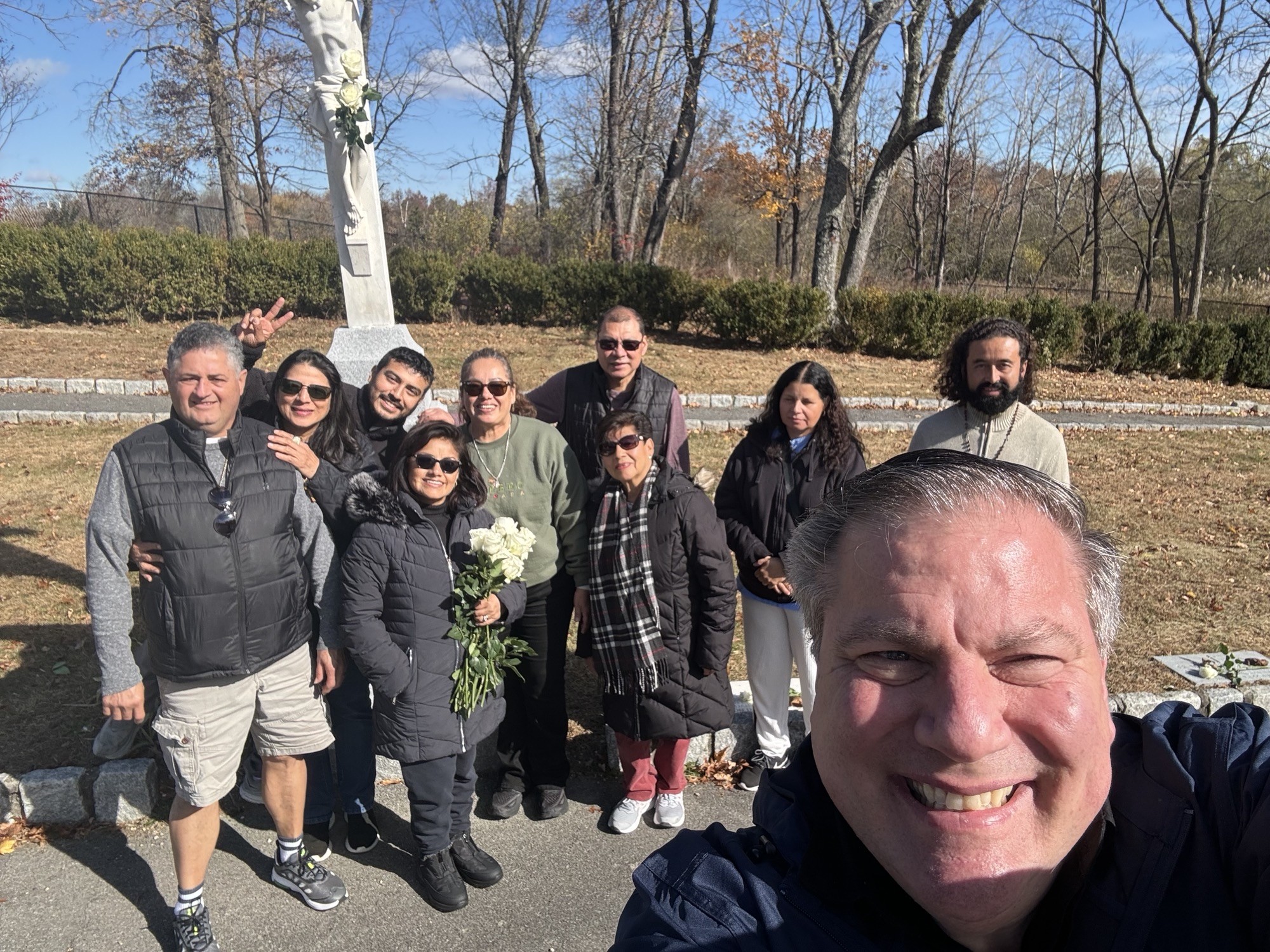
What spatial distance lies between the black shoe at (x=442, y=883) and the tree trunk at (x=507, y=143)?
2494 cm

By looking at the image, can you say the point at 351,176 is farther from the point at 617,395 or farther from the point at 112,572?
the point at 112,572

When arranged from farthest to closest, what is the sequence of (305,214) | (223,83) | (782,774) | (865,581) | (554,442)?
1. (305,214)
2. (223,83)
3. (554,442)
4. (782,774)
5. (865,581)

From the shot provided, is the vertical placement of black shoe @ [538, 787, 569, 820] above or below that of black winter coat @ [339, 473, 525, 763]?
below

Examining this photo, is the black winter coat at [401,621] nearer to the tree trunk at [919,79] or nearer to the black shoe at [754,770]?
the black shoe at [754,770]

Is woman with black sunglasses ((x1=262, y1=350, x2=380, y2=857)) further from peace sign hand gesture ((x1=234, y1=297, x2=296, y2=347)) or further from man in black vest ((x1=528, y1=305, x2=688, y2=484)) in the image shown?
man in black vest ((x1=528, y1=305, x2=688, y2=484))

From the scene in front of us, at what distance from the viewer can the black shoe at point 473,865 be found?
329 centimetres

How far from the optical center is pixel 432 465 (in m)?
3.23

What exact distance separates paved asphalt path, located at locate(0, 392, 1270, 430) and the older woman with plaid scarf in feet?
26.8

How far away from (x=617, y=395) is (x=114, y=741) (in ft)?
9.20

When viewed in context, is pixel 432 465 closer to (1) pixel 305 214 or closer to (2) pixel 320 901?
(2) pixel 320 901

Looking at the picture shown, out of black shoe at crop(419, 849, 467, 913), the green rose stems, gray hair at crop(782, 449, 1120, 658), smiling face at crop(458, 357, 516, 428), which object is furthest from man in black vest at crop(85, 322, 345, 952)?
the green rose stems

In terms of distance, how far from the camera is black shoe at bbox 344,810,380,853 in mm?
3486

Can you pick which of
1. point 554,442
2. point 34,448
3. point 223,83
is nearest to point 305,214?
point 223,83

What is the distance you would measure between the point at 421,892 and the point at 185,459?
6.23 feet
